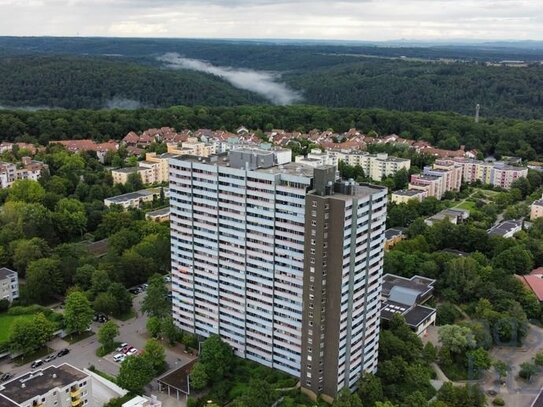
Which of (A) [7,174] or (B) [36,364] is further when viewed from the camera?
(A) [7,174]

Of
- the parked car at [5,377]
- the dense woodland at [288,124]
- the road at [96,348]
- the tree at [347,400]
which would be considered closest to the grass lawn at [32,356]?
the road at [96,348]

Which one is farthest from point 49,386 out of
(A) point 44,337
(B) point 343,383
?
(B) point 343,383

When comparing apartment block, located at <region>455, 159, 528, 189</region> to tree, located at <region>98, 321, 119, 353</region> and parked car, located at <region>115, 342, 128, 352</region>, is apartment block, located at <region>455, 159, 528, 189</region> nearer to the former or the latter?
parked car, located at <region>115, 342, 128, 352</region>

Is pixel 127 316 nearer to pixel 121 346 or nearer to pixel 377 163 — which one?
pixel 121 346

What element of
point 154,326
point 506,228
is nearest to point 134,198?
point 154,326

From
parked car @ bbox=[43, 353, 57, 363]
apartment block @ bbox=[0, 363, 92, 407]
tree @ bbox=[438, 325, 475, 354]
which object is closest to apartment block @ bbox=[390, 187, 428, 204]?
tree @ bbox=[438, 325, 475, 354]

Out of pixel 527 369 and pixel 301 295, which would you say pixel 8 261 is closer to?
pixel 301 295
